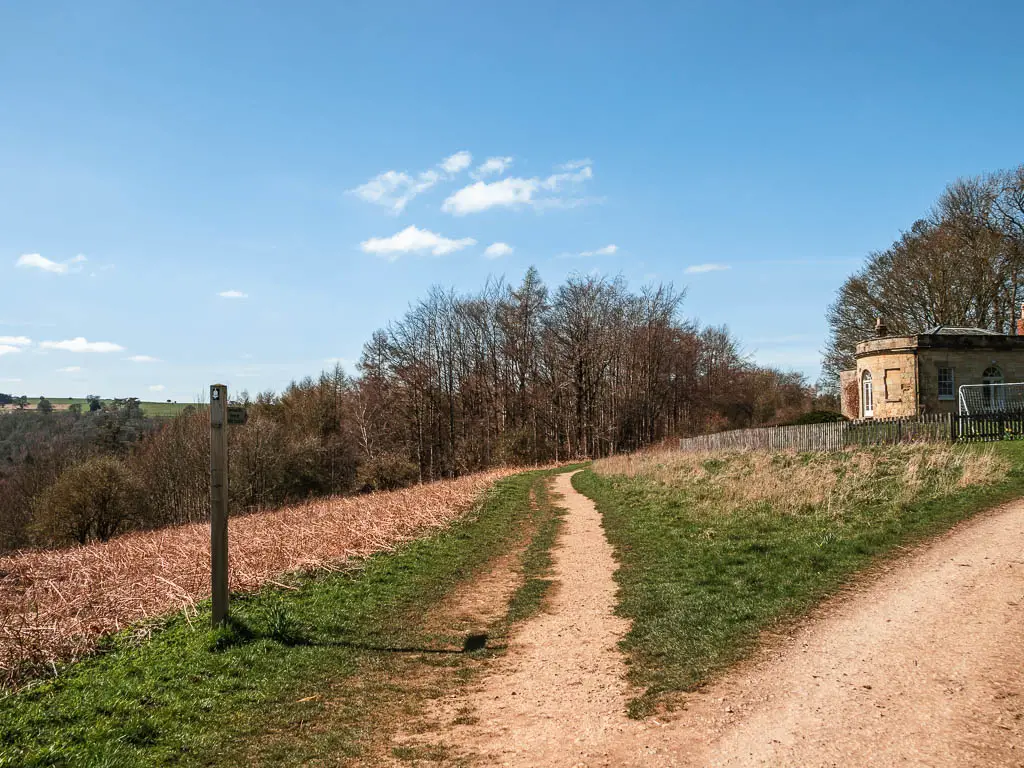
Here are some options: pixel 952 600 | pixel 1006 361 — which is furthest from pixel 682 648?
pixel 1006 361

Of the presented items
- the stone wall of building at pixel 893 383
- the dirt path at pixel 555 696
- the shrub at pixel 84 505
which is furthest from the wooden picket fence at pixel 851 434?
the shrub at pixel 84 505

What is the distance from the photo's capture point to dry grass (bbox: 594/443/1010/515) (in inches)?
516

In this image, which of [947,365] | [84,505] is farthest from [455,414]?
[947,365]

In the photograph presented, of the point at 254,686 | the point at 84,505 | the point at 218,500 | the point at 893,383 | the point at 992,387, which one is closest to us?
the point at 254,686

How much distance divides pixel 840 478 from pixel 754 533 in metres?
5.21

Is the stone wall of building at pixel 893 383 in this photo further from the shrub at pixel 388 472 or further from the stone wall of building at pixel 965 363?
the shrub at pixel 388 472

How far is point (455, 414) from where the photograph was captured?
162ft

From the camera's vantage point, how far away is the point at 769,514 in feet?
41.9

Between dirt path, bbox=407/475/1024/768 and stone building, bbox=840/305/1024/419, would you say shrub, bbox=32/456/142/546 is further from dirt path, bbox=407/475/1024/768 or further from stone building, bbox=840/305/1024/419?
stone building, bbox=840/305/1024/419

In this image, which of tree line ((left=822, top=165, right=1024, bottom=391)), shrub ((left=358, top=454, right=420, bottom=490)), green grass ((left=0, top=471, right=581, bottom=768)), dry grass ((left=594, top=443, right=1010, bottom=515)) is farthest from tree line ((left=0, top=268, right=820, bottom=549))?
green grass ((left=0, top=471, right=581, bottom=768))

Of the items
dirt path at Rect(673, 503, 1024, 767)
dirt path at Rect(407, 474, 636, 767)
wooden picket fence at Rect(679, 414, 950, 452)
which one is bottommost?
dirt path at Rect(407, 474, 636, 767)

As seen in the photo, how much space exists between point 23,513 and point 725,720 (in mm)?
46732

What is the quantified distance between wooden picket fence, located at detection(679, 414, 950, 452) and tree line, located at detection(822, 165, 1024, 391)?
66.7ft

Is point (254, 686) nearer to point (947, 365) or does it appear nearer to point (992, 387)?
point (947, 365)
